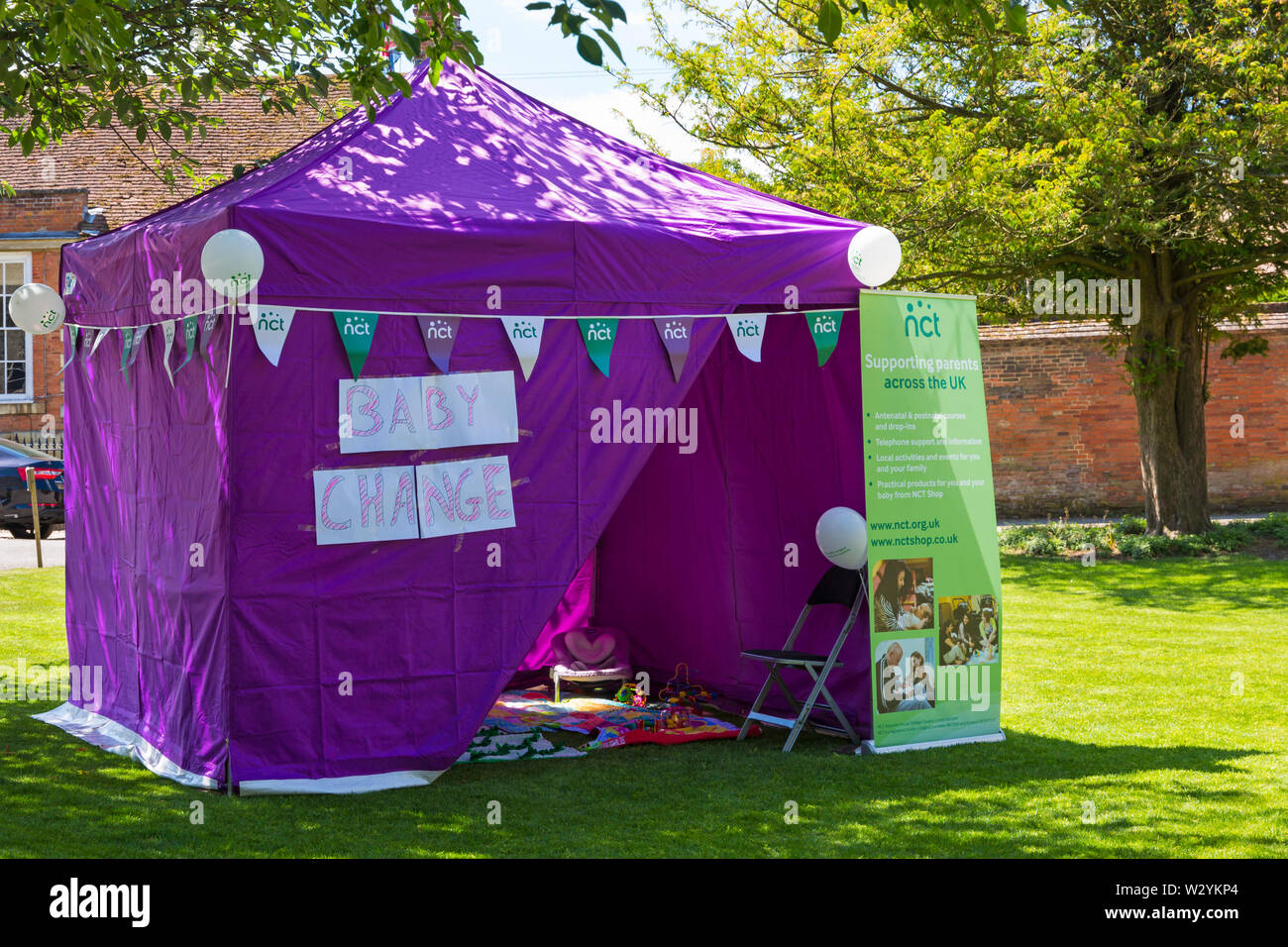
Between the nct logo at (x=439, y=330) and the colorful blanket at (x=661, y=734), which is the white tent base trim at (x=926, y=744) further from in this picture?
the nct logo at (x=439, y=330)

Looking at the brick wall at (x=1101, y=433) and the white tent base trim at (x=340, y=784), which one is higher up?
the brick wall at (x=1101, y=433)

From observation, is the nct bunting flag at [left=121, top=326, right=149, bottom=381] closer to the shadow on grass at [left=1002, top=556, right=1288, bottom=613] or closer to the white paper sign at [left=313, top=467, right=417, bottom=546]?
the white paper sign at [left=313, top=467, right=417, bottom=546]

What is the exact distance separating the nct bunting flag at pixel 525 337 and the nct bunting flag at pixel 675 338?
0.64m

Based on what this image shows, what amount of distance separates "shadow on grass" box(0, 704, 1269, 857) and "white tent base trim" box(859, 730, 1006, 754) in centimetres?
6

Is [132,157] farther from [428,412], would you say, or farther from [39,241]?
[428,412]

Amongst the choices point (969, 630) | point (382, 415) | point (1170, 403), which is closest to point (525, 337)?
point (382, 415)

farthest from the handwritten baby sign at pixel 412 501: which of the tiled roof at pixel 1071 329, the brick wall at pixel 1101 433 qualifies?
the brick wall at pixel 1101 433

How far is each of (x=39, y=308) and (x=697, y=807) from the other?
15.2 feet

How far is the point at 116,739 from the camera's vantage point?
23.3 feet

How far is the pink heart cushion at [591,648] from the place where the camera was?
28.7 ft

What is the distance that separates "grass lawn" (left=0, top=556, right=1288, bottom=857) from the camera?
5.17 m
